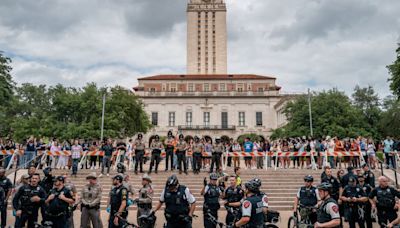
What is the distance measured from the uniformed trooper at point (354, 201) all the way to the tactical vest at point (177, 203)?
5.33 m

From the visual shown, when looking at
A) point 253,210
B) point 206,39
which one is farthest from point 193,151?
point 206,39

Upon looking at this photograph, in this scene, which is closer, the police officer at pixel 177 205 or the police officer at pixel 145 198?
the police officer at pixel 177 205

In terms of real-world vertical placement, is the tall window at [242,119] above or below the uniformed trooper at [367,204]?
above

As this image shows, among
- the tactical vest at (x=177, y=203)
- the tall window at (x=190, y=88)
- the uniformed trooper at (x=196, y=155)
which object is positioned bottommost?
the tactical vest at (x=177, y=203)

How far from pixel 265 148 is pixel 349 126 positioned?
80.9 ft

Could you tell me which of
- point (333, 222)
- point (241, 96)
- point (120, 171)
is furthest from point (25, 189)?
point (241, 96)

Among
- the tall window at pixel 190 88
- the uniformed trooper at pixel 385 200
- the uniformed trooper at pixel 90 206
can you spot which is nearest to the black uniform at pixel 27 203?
the uniformed trooper at pixel 90 206

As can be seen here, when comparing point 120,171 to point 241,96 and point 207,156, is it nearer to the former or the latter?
point 207,156

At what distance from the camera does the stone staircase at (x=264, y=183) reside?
44.1 feet

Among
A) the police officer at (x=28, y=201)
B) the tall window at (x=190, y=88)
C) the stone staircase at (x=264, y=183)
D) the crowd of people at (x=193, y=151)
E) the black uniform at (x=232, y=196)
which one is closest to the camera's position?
the police officer at (x=28, y=201)

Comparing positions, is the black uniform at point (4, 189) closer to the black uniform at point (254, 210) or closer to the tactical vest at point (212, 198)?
the tactical vest at point (212, 198)

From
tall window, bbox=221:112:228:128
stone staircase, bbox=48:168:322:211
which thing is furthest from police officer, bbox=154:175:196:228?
tall window, bbox=221:112:228:128

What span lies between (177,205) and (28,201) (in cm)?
400

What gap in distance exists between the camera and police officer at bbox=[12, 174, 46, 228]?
24.3 ft
